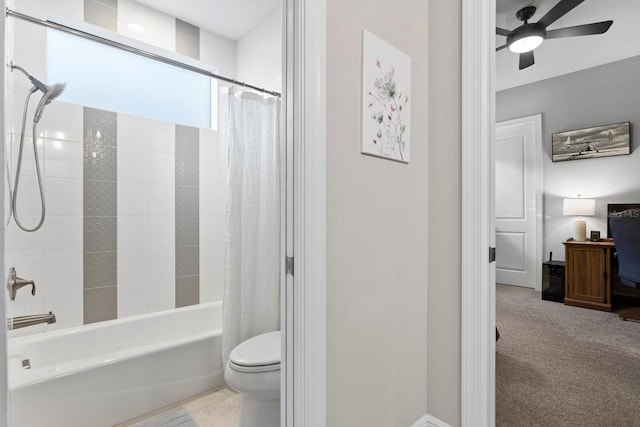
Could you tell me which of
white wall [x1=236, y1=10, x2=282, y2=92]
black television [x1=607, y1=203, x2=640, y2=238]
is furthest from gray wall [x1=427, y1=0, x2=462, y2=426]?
black television [x1=607, y1=203, x2=640, y2=238]

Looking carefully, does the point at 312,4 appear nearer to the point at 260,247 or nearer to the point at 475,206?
the point at 475,206

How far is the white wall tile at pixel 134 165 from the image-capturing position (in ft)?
7.55

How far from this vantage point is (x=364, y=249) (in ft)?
3.92

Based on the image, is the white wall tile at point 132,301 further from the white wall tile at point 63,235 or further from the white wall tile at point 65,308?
the white wall tile at point 63,235

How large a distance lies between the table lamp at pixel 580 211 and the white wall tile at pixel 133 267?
4.50 metres

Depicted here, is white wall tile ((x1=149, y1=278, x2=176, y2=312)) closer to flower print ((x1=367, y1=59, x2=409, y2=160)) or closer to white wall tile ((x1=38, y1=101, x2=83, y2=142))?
white wall tile ((x1=38, y1=101, x2=83, y2=142))

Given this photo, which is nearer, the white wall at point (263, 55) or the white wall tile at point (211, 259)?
the white wall at point (263, 55)

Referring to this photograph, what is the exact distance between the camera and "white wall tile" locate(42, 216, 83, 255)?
2023 millimetres

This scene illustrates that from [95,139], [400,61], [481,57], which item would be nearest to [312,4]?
[400,61]

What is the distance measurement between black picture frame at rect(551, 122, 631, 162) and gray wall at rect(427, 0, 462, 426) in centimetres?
361

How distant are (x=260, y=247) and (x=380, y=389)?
4.11 ft

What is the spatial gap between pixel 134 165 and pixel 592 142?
491 cm

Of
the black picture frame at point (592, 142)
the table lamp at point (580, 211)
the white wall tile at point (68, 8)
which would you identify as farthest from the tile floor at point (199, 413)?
the black picture frame at point (592, 142)

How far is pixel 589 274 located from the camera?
3.50 m
